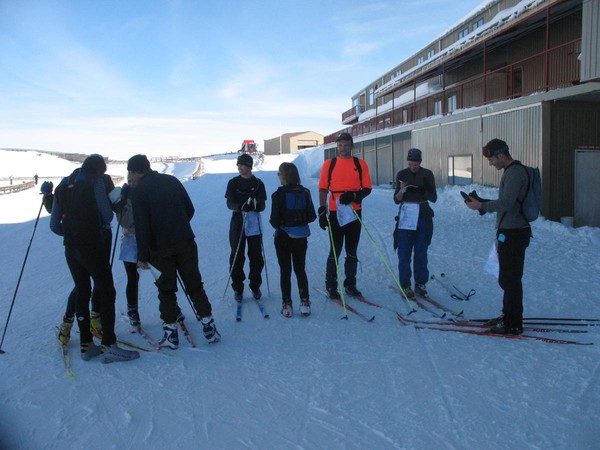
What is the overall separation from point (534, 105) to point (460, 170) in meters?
4.41

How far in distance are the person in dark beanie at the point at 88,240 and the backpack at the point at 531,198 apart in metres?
3.91

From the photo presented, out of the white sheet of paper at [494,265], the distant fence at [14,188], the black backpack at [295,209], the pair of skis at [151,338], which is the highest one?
the distant fence at [14,188]

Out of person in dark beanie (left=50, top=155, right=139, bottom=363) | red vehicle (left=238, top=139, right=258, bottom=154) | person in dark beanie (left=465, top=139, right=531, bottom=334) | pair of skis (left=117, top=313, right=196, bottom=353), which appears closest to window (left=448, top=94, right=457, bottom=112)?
person in dark beanie (left=465, top=139, right=531, bottom=334)

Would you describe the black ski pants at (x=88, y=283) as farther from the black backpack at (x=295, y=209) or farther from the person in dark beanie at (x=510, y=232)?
the person in dark beanie at (x=510, y=232)

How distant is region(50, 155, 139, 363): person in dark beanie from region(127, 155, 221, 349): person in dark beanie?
0.97ft

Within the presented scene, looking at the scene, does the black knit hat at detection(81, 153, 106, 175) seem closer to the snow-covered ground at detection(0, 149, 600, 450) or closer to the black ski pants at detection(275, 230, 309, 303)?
the snow-covered ground at detection(0, 149, 600, 450)

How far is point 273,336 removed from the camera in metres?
4.70

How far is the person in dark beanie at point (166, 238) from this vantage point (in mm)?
4180

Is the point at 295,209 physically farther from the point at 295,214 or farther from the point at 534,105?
the point at 534,105

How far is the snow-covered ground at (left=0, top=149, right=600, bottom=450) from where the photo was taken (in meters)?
2.92

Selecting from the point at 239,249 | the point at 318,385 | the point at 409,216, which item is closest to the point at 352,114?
the point at 409,216

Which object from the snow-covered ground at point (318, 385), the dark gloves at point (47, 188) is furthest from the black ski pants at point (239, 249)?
the dark gloves at point (47, 188)

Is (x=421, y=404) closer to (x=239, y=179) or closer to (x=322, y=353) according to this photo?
(x=322, y=353)

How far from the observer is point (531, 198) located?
4.31m
